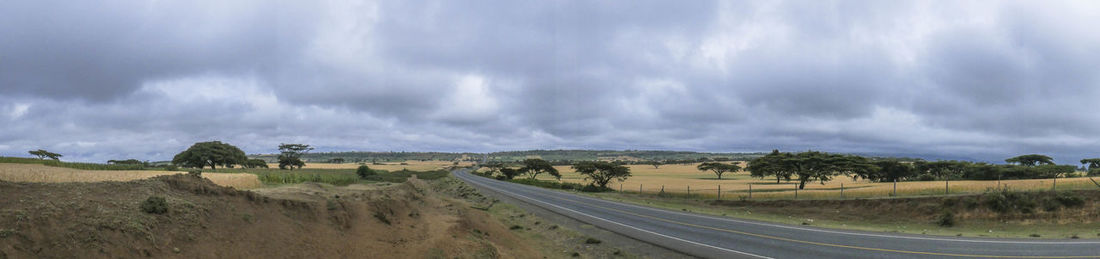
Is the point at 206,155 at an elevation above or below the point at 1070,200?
above

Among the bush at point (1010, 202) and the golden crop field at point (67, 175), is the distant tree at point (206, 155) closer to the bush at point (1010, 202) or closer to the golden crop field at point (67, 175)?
the golden crop field at point (67, 175)

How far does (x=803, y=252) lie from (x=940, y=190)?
28.1 metres

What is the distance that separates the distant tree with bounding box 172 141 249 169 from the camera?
42250 millimetres

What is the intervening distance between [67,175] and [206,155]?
35.3 m

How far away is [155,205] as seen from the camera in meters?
9.27

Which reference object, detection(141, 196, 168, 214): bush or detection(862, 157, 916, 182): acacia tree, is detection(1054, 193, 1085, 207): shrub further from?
detection(862, 157, 916, 182): acacia tree

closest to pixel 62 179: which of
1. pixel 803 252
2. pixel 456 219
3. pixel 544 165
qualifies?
pixel 456 219

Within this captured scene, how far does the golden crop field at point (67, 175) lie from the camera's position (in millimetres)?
11180

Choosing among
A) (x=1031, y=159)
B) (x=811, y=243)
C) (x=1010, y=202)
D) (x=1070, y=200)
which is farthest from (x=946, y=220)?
(x=1031, y=159)

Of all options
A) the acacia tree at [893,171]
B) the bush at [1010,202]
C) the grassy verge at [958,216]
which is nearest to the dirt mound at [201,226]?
the grassy verge at [958,216]

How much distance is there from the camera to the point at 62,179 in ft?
39.4

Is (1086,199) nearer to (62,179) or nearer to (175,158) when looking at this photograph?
(62,179)

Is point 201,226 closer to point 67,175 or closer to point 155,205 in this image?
point 155,205

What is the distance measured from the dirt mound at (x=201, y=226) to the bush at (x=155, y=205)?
0.31ft
